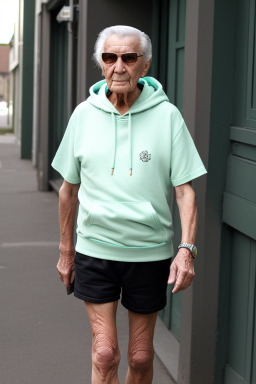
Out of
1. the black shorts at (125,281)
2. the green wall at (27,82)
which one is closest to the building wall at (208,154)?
the black shorts at (125,281)

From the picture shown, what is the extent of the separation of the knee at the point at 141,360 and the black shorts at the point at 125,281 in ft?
0.61

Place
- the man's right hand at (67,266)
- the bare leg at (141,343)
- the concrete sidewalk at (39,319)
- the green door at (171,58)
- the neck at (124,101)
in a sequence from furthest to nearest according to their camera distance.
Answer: the green door at (171,58)
the concrete sidewalk at (39,319)
the man's right hand at (67,266)
the bare leg at (141,343)
the neck at (124,101)

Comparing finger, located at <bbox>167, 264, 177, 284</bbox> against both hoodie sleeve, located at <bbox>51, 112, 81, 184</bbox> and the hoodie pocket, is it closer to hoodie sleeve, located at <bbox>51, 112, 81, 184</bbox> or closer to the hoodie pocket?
the hoodie pocket

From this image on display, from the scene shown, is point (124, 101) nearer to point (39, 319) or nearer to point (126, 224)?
point (126, 224)

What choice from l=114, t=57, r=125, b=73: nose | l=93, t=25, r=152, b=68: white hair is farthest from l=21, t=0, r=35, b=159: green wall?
l=114, t=57, r=125, b=73: nose

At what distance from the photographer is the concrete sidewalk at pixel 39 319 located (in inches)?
192

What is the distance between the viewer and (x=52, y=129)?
13453 millimetres

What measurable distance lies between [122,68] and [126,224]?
24.1 inches

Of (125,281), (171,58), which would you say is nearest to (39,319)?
(171,58)

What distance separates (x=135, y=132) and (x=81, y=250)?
55cm

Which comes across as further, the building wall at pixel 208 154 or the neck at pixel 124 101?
the building wall at pixel 208 154

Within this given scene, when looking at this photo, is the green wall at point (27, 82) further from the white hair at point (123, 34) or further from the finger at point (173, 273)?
the finger at point (173, 273)

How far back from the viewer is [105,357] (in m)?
3.45

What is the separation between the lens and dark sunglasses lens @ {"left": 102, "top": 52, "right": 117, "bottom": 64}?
330cm
